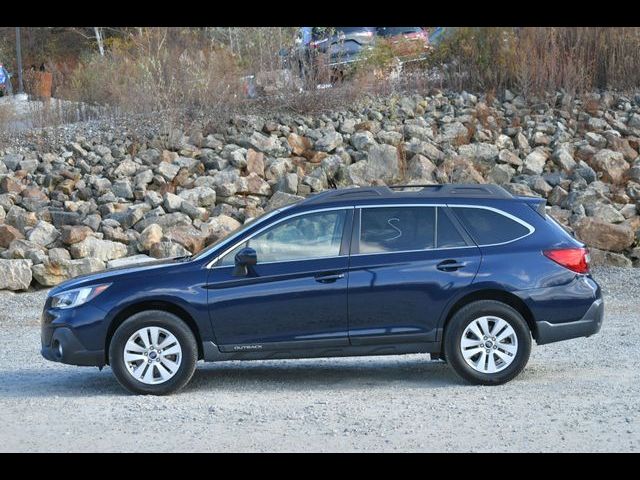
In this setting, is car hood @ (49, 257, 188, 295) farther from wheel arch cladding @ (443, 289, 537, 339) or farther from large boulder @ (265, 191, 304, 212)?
large boulder @ (265, 191, 304, 212)

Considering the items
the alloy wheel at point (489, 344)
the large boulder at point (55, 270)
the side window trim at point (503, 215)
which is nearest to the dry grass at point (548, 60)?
the large boulder at point (55, 270)

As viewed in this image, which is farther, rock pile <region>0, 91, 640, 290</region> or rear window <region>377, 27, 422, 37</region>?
rear window <region>377, 27, 422, 37</region>

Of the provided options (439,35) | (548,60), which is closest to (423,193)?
(548,60)

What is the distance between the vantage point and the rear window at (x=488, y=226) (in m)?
9.40

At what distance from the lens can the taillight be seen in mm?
9305

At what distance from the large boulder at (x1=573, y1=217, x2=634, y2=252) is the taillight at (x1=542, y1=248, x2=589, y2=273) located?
764 cm

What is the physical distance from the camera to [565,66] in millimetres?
23766

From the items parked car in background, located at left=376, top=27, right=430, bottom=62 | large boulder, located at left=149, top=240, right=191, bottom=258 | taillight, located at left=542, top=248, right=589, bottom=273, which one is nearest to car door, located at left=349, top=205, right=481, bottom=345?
taillight, located at left=542, top=248, right=589, bottom=273

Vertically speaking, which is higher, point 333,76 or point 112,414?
point 333,76

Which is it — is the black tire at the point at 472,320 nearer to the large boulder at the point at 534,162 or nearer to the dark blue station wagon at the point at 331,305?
the dark blue station wagon at the point at 331,305
